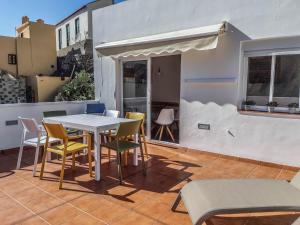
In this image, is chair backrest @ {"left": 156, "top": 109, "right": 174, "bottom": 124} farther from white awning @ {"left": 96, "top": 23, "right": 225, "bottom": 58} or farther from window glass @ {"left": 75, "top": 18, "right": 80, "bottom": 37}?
window glass @ {"left": 75, "top": 18, "right": 80, "bottom": 37}

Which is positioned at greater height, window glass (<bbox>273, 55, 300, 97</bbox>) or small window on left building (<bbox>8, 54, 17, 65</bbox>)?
small window on left building (<bbox>8, 54, 17, 65</bbox>)

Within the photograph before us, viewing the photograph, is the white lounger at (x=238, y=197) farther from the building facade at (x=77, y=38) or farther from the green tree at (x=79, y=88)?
the building facade at (x=77, y=38)

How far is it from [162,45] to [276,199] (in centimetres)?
607

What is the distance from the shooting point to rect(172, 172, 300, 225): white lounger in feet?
11.6

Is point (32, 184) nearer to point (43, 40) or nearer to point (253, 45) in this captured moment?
point (253, 45)

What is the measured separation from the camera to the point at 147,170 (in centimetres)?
712

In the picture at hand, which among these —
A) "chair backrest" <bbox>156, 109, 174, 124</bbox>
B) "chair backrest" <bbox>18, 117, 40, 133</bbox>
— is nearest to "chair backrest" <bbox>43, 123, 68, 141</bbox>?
"chair backrest" <bbox>18, 117, 40, 133</bbox>

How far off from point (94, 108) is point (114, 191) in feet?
19.5

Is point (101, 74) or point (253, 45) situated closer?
point (253, 45)

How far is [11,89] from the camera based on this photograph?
20.8 meters

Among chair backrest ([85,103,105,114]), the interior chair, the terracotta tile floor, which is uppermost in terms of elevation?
chair backrest ([85,103,105,114])

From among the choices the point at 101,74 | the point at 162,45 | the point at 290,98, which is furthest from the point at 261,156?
the point at 101,74

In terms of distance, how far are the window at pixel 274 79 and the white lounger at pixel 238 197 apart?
3635 millimetres

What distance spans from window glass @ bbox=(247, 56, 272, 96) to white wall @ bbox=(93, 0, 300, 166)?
→ 1.57 ft
